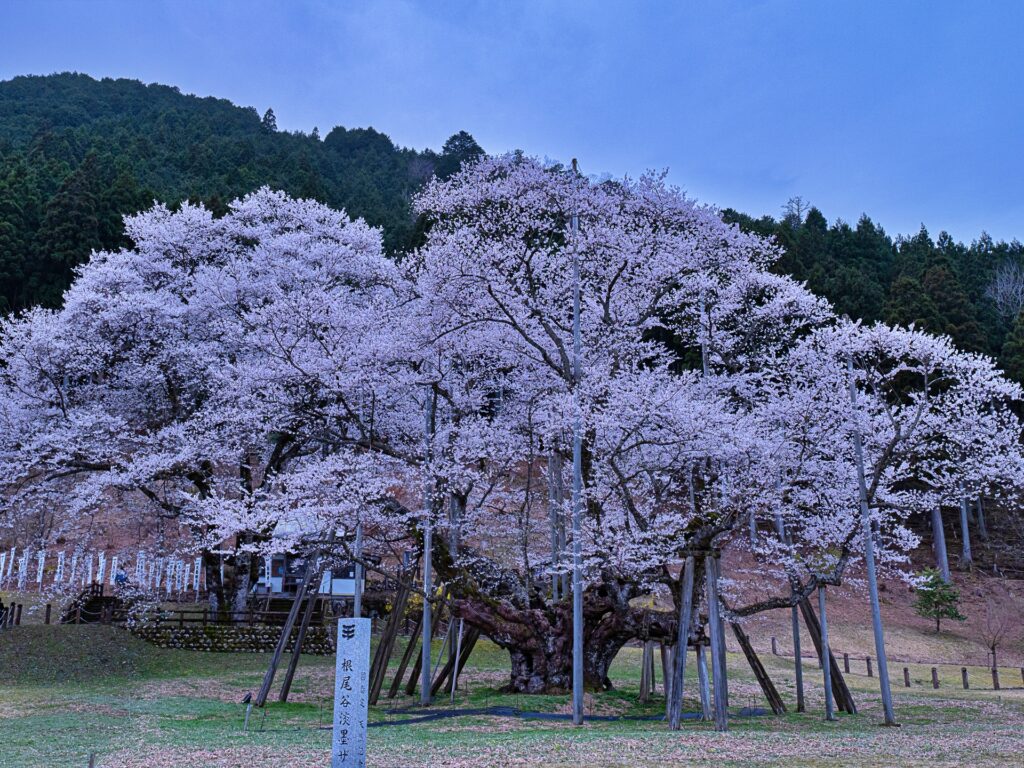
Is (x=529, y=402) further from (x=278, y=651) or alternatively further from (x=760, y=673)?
(x=278, y=651)

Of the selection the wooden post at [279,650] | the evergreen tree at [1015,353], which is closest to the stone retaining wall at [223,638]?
the wooden post at [279,650]

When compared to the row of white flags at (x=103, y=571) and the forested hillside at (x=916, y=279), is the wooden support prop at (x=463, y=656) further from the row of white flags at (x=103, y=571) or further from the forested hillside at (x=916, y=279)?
the forested hillside at (x=916, y=279)

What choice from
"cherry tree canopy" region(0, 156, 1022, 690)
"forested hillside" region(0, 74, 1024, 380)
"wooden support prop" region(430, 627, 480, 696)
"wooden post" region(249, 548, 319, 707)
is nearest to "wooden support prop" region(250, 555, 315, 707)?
"wooden post" region(249, 548, 319, 707)

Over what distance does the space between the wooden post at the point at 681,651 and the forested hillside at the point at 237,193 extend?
84.5 ft

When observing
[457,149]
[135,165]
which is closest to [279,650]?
[135,165]

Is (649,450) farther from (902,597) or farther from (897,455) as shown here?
(902,597)

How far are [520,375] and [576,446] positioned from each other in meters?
7.27

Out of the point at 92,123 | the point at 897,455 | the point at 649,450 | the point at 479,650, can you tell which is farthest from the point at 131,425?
the point at 92,123

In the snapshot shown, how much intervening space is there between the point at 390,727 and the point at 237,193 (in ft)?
127

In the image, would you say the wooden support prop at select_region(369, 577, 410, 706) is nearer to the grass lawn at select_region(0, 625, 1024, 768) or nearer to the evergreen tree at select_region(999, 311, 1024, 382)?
the grass lawn at select_region(0, 625, 1024, 768)

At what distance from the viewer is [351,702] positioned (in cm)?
684

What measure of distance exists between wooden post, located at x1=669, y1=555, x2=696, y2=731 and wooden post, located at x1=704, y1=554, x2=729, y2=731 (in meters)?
0.10

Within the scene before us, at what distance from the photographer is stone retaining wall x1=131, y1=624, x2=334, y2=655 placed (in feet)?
74.9

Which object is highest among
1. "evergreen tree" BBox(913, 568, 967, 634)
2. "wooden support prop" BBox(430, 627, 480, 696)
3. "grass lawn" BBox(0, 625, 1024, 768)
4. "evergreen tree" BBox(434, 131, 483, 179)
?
"evergreen tree" BBox(434, 131, 483, 179)
